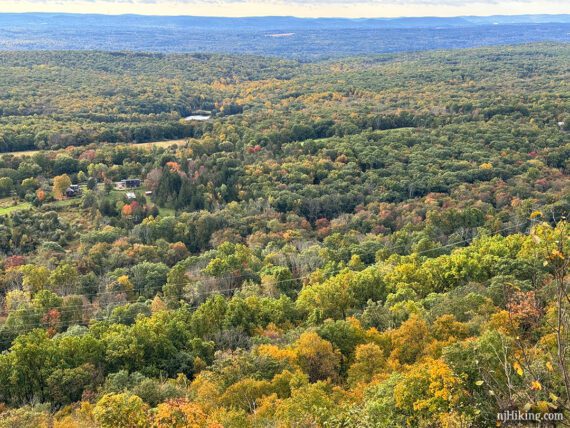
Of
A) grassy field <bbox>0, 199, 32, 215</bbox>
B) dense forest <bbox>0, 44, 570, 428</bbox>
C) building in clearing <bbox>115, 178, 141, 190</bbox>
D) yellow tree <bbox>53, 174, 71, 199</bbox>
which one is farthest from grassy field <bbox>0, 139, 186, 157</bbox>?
grassy field <bbox>0, 199, 32, 215</bbox>

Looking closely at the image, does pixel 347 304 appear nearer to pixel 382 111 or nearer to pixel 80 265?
pixel 80 265

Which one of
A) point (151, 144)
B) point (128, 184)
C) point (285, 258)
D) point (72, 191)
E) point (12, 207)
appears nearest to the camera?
point (285, 258)

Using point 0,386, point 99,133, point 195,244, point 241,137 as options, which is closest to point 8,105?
point 99,133

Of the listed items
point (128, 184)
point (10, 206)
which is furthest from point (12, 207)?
point (128, 184)

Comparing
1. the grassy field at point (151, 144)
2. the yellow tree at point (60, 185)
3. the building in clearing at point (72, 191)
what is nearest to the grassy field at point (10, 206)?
the yellow tree at point (60, 185)

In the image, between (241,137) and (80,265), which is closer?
(80,265)

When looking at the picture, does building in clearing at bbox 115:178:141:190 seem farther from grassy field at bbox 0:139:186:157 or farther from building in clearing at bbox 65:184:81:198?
grassy field at bbox 0:139:186:157

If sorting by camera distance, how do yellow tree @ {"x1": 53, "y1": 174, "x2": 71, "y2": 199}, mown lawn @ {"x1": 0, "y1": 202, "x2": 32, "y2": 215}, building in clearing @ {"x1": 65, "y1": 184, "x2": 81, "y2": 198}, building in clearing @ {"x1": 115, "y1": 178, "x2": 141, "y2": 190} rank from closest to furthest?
1. mown lawn @ {"x1": 0, "y1": 202, "x2": 32, "y2": 215}
2. yellow tree @ {"x1": 53, "y1": 174, "x2": 71, "y2": 199}
3. building in clearing @ {"x1": 65, "y1": 184, "x2": 81, "y2": 198}
4. building in clearing @ {"x1": 115, "y1": 178, "x2": 141, "y2": 190}

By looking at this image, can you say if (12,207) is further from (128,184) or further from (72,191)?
(128,184)

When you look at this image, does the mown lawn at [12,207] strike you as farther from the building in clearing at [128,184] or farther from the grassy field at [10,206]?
the building in clearing at [128,184]
